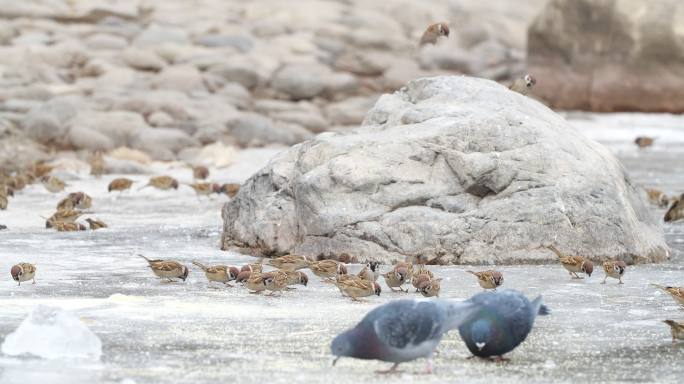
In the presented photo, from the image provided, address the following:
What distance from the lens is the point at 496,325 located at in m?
7.48

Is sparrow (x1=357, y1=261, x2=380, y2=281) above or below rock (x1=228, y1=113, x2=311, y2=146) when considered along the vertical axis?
below

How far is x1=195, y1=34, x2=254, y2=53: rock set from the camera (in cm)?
3111

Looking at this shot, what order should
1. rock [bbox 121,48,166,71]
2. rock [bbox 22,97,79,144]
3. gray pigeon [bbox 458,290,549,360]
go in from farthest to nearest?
rock [bbox 121,48,166,71]
rock [bbox 22,97,79,144]
gray pigeon [bbox 458,290,549,360]

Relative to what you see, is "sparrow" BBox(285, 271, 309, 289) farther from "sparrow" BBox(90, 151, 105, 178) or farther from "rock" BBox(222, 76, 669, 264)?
"sparrow" BBox(90, 151, 105, 178)

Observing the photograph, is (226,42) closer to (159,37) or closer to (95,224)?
(159,37)

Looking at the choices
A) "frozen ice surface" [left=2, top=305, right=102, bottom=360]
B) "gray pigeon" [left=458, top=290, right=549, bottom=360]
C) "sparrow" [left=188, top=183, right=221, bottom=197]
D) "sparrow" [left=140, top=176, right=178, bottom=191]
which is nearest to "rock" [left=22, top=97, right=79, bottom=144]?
"sparrow" [left=140, top=176, right=178, bottom=191]

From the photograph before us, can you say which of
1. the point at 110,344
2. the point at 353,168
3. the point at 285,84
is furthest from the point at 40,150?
the point at 110,344

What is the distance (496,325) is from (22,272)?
3619 millimetres

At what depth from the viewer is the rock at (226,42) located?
31109mm

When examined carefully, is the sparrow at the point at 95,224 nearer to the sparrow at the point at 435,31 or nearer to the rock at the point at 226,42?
the sparrow at the point at 435,31

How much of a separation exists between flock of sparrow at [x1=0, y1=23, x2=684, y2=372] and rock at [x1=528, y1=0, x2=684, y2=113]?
13487 millimetres

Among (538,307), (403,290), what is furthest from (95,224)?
(538,307)

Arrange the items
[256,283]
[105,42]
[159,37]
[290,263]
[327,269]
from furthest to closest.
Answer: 1. [159,37]
2. [105,42]
3. [290,263]
4. [327,269]
5. [256,283]

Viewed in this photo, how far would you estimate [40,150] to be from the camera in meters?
22.0
